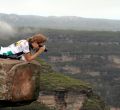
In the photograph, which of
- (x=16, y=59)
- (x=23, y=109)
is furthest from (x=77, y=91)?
(x=16, y=59)

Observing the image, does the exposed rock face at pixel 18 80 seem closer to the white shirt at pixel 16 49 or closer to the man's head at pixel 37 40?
the white shirt at pixel 16 49

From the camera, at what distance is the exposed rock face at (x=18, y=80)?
26.4 feet

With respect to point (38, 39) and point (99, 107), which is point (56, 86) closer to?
point (99, 107)

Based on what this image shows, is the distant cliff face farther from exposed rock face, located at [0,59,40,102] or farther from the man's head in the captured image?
exposed rock face, located at [0,59,40,102]

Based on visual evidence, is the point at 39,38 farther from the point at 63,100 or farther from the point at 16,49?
the point at 63,100

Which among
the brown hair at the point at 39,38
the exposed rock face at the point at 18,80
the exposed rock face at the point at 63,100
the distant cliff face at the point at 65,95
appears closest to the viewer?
the exposed rock face at the point at 18,80

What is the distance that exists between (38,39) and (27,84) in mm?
751

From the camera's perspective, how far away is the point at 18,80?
323 inches

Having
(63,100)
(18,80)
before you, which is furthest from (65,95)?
(18,80)

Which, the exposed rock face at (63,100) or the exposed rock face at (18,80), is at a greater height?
the exposed rock face at (18,80)

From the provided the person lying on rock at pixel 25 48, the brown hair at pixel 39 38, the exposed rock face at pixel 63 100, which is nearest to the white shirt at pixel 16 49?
the person lying on rock at pixel 25 48

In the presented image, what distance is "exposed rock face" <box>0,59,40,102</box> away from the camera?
8.05 metres

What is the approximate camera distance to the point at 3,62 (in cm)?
825

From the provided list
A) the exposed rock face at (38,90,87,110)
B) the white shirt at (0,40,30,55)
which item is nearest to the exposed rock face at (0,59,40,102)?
the white shirt at (0,40,30,55)
